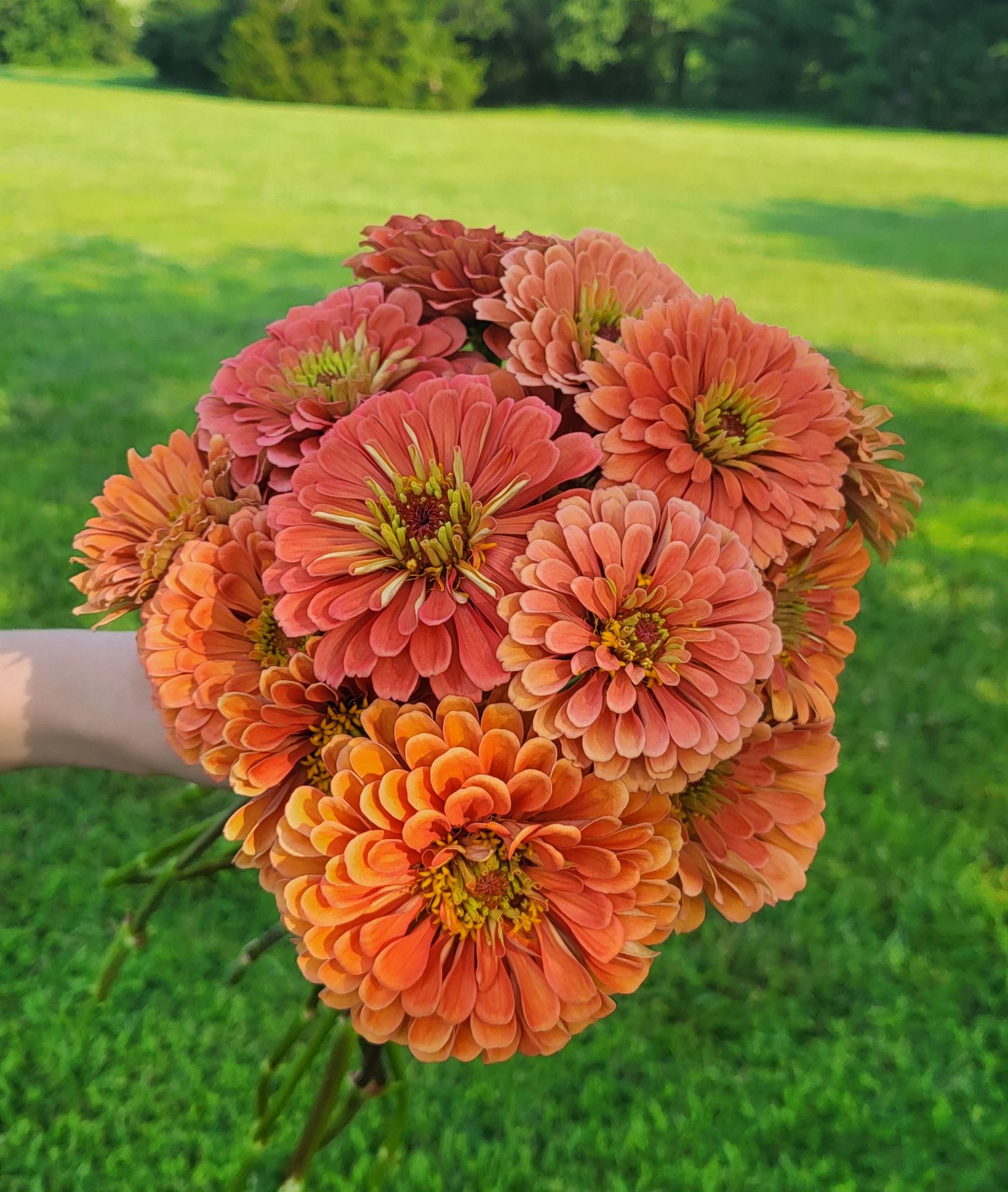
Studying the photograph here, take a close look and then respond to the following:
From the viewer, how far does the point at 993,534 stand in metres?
3.43

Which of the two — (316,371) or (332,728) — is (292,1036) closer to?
(332,728)

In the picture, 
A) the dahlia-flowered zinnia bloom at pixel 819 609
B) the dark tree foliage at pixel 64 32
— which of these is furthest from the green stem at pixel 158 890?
the dark tree foliage at pixel 64 32

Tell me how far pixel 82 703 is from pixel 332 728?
565 millimetres

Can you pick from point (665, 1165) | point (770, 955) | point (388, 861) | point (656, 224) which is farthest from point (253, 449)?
point (656, 224)

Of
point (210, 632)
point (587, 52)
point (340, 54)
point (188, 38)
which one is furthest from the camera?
point (587, 52)

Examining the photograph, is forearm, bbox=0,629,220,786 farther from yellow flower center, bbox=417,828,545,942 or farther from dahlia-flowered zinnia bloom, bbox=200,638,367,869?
yellow flower center, bbox=417,828,545,942

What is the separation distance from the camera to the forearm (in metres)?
1.06

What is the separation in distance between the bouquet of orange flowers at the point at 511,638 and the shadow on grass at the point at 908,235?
8.24 m

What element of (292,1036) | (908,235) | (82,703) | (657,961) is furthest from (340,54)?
(292,1036)

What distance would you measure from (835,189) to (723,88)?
1866 centimetres

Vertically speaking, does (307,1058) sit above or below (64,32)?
above

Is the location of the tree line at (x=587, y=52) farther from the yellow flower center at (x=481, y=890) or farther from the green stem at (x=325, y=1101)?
the yellow flower center at (x=481, y=890)

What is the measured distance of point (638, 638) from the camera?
59cm

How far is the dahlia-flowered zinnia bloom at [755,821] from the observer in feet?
2.22
